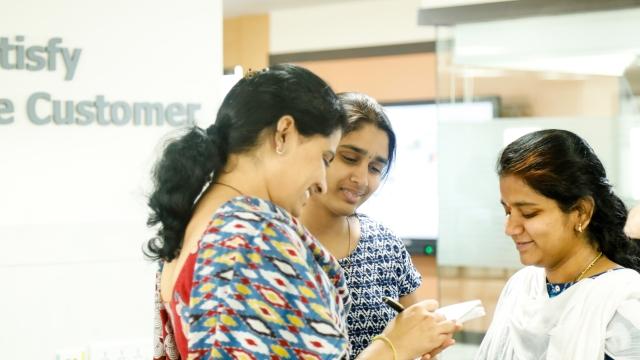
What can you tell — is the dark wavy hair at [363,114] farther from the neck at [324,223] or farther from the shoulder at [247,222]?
the shoulder at [247,222]

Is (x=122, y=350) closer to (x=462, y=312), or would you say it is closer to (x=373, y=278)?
(x=373, y=278)

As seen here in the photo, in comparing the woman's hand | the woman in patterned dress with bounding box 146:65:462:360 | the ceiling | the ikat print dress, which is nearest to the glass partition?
the ceiling

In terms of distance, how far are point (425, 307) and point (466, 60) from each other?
10.8 ft

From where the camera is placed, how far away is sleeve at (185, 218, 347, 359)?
43.6 inches

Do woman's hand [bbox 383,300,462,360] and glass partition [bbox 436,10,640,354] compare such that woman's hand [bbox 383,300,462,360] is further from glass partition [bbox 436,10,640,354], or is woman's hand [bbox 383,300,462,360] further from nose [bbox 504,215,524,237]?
glass partition [bbox 436,10,640,354]

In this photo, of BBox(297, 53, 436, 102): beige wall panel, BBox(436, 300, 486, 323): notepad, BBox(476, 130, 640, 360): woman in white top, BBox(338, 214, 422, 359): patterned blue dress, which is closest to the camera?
BBox(436, 300, 486, 323): notepad

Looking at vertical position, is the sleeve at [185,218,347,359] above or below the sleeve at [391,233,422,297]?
above

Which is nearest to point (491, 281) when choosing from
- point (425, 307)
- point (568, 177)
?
point (568, 177)

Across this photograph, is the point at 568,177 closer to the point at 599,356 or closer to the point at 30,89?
the point at 599,356

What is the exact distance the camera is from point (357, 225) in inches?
77.9

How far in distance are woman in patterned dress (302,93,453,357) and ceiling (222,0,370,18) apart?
453 cm

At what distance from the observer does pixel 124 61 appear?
98.0 inches

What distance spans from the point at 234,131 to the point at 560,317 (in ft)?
3.14

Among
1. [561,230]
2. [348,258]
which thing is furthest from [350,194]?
[561,230]
